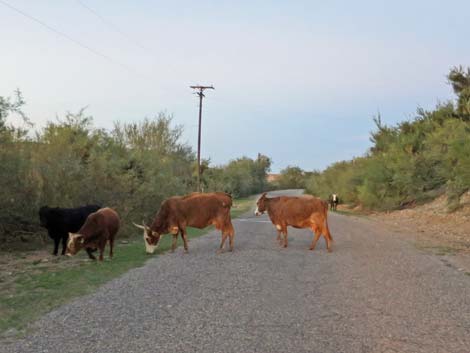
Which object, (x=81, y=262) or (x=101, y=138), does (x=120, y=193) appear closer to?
(x=101, y=138)

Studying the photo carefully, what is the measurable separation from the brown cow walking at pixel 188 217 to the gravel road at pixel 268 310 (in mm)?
1556

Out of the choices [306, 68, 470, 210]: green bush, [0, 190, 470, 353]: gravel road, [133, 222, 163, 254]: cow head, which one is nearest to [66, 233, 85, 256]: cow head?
[0, 190, 470, 353]: gravel road

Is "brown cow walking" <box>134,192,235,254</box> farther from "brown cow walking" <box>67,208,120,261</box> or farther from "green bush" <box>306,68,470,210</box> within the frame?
"green bush" <box>306,68,470,210</box>

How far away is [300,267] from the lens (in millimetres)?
11867

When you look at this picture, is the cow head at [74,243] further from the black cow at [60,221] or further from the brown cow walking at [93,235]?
the black cow at [60,221]

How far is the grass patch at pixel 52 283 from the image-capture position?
7.62m

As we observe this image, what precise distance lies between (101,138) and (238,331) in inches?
715

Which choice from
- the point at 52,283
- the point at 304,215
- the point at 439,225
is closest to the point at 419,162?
the point at 439,225

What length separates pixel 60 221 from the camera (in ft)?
47.1

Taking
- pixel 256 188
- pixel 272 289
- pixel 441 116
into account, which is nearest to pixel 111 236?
pixel 272 289

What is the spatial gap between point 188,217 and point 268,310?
727 cm

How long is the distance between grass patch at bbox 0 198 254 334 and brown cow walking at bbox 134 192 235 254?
610 millimetres

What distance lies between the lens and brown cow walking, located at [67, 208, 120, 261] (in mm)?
12477

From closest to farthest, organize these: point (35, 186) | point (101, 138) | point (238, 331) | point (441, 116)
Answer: point (238, 331) → point (35, 186) → point (101, 138) → point (441, 116)
